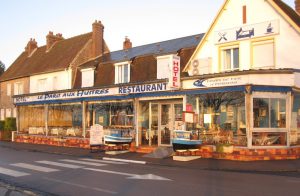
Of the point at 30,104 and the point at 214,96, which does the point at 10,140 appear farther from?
A: the point at 214,96

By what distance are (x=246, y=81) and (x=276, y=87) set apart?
4.75 feet

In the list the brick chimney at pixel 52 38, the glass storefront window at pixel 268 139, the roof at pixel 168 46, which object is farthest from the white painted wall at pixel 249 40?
the brick chimney at pixel 52 38

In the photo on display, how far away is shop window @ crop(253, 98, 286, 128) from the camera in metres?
17.4

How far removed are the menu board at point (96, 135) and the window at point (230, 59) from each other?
7702 millimetres

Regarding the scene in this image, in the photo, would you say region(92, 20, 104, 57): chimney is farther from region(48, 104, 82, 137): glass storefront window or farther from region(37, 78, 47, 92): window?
region(48, 104, 82, 137): glass storefront window

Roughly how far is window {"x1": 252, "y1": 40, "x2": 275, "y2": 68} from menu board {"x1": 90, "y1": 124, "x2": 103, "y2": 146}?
9.07 m

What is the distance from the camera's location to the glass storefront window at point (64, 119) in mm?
27859

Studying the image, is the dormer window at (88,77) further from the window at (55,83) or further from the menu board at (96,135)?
the menu board at (96,135)

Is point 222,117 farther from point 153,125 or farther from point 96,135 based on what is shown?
point 96,135

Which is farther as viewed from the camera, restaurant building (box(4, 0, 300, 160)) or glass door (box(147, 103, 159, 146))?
glass door (box(147, 103, 159, 146))

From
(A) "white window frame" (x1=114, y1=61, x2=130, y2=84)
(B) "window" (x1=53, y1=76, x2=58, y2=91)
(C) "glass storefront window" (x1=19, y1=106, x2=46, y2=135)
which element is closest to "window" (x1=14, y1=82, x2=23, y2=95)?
(C) "glass storefront window" (x1=19, y1=106, x2=46, y2=135)

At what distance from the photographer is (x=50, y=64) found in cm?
3369

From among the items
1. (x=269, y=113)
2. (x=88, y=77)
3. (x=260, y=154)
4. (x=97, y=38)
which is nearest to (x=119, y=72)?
(x=88, y=77)

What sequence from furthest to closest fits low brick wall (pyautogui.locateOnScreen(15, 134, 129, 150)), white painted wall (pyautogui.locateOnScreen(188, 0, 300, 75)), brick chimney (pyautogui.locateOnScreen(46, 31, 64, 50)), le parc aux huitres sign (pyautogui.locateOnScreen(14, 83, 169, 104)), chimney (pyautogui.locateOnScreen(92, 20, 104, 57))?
1. brick chimney (pyautogui.locateOnScreen(46, 31, 64, 50))
2. chimney (pyautogui.locateOnScreen(92, 20, 104, 57))
3. low brick wall (pyautogui.locateOnScreen(15, 134, 129, 150))
4. le parc aux huitres sign (pyautogui.locateOnScreen(14, 83, 169, 104))
5. white painted wall (pyautogui.locateOnScreen(188, 0, 300, 75))
